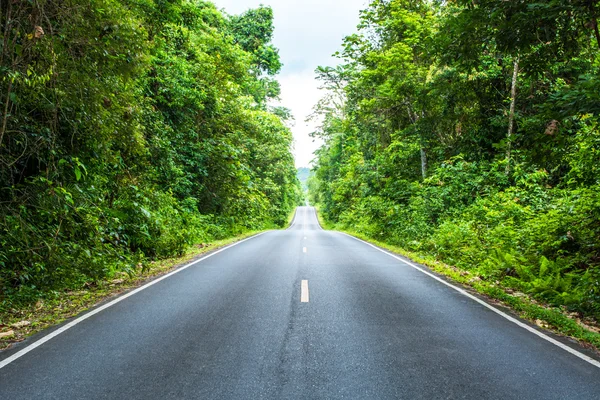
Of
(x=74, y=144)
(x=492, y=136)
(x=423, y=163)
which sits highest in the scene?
(x=492, y=136)

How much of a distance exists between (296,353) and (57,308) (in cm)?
451

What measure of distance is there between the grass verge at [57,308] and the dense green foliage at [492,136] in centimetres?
758

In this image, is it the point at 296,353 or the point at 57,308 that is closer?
the point at 296,353

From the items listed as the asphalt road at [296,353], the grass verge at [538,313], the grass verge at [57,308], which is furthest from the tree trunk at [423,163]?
the grass verge at [57,308]

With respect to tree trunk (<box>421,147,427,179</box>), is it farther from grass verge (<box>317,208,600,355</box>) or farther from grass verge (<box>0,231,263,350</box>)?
grass verge (<box>0,231,263,350</box>)

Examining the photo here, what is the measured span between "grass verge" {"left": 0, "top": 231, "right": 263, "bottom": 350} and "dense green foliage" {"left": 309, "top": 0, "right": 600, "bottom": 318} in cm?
758

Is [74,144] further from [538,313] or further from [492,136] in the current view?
[492,136]

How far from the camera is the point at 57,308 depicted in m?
6.14

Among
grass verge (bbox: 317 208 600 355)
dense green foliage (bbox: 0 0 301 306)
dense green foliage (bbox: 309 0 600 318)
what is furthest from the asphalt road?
dense green foliage (bbox: 309 0 600 318)

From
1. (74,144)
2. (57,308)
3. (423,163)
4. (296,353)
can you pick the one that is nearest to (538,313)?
(296,353)

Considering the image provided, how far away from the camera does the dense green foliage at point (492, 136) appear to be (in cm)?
614

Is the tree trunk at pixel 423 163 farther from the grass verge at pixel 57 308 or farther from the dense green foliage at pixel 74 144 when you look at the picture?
the grass verge at pixel 57 308

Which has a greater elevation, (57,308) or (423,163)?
(423,163)

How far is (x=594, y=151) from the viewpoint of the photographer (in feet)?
26.8
